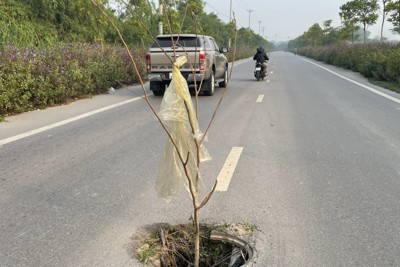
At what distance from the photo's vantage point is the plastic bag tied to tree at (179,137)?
8.61ft

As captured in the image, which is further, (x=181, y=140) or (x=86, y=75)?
(x=86, y=75)

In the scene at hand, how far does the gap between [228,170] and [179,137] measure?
7.38ft

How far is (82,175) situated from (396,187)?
353 centimetres

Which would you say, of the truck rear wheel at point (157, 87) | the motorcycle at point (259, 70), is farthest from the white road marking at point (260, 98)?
the motorcycle at point (259, 70)

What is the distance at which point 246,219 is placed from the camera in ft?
11.6

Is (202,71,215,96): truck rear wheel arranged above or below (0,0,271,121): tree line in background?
below

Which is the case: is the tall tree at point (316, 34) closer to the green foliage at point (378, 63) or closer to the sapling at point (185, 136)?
the green foliage at point (378, 63)

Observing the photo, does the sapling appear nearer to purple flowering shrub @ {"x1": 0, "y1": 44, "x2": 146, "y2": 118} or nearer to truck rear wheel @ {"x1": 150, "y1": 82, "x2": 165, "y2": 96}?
purple flowering shrub @ {"x1": 0, "y1": 44, "x2": 146, "y2": 118}

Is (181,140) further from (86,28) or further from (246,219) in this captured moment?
(86,28)

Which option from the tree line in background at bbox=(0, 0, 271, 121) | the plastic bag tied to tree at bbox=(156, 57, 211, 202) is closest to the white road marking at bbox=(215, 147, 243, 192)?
the plastic bag tied to tree at bbox=(156, 57, 211, 202)

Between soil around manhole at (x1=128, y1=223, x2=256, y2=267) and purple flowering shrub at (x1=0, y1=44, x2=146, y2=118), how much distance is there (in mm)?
5818

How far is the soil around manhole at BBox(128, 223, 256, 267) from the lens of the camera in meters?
2.97

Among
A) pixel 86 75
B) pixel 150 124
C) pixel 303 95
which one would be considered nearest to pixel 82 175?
pixel 150 124

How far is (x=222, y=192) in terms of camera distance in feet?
13.7
